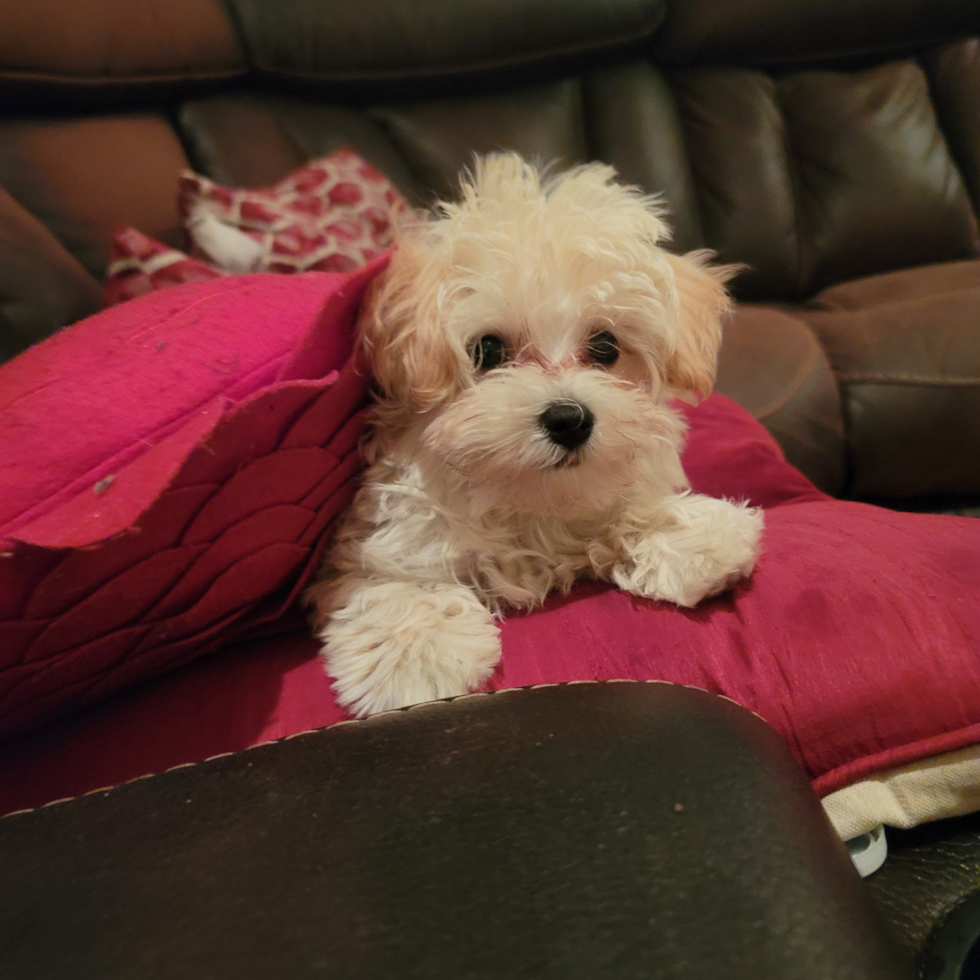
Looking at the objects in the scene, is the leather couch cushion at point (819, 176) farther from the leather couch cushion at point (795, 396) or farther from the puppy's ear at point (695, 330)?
the puppy's ear at point (695, 330)

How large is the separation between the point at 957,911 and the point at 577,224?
80 cm

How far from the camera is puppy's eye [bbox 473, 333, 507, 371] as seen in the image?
87 cm

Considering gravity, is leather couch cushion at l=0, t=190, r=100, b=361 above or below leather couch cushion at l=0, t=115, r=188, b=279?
below

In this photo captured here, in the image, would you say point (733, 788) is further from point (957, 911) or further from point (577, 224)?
point (577, 224)

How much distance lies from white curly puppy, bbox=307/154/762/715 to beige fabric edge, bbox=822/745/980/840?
9.1 inches

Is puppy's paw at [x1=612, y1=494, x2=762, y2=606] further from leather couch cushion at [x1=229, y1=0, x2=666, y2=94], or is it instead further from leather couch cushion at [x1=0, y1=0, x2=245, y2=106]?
leather couch cushion at [x1=229, y1=0, x2=666, y2=94]

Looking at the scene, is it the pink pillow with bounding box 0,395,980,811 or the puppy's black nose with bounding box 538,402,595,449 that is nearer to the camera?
the pink pillow with bounding box 0,395,980,811

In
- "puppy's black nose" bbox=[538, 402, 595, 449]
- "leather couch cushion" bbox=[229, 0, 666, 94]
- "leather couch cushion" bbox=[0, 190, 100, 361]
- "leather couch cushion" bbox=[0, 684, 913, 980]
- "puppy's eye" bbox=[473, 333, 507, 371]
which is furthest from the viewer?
"leather couch cushion" bbox=[229, 0, 666, 94]

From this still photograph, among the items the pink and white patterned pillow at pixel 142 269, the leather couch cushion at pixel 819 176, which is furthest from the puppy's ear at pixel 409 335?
the leather couch cushion at pixel 819 176

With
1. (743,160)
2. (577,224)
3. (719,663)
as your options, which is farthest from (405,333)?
(743,160)

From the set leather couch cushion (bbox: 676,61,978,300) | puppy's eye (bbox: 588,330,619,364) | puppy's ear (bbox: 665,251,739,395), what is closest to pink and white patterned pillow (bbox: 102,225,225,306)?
puppy's eye (bbox: 588,330,619,364)

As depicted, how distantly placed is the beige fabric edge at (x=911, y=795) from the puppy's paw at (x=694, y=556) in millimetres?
228

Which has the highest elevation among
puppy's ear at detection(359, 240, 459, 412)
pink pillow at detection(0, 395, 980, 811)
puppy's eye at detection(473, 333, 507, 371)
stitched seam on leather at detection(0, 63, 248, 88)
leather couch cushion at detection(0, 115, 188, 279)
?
stitched seam on leather at detection(0, 63, 248, 88)

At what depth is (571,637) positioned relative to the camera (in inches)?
27.3
